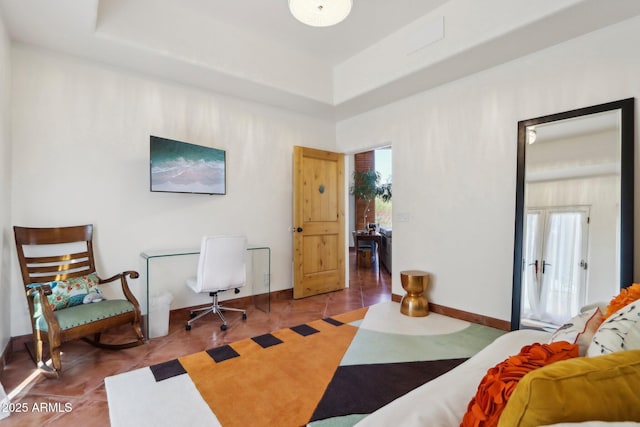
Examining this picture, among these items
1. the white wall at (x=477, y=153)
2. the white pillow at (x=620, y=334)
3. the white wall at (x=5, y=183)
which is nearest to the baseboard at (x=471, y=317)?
the white wall at (x=477, y=153)

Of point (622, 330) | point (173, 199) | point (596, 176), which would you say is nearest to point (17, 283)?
point (173, 199)

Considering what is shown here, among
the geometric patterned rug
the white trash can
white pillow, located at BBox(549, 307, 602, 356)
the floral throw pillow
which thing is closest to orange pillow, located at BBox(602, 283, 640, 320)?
white pillow, located at BBox(549, 307, 602, 356)

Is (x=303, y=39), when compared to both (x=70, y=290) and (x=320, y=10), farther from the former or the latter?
(x=70, y=290)

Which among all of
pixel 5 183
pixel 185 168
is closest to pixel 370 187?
pixel 185 168

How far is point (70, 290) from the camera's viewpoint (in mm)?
2643

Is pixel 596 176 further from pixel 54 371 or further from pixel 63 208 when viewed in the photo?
pixel 63 208

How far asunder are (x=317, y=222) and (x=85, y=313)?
2886 mm

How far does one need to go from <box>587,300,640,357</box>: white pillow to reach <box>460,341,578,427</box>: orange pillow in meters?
0.07

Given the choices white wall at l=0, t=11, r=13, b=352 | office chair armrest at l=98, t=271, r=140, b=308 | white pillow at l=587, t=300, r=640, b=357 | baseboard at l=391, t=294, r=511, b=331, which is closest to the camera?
white pillow at l=587, t=300, r=640, b=357

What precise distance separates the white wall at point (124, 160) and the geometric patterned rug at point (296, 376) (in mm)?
1399

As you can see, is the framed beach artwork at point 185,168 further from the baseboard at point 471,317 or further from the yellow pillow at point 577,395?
the yellow pillow at point 577,395

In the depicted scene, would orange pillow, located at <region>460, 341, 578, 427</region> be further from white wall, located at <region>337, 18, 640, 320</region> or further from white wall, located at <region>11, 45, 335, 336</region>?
white wall, located at <region>11, 45, 335, 336</region>

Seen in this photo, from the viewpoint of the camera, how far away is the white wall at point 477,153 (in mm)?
2629

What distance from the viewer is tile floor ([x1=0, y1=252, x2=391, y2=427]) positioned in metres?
1.86
